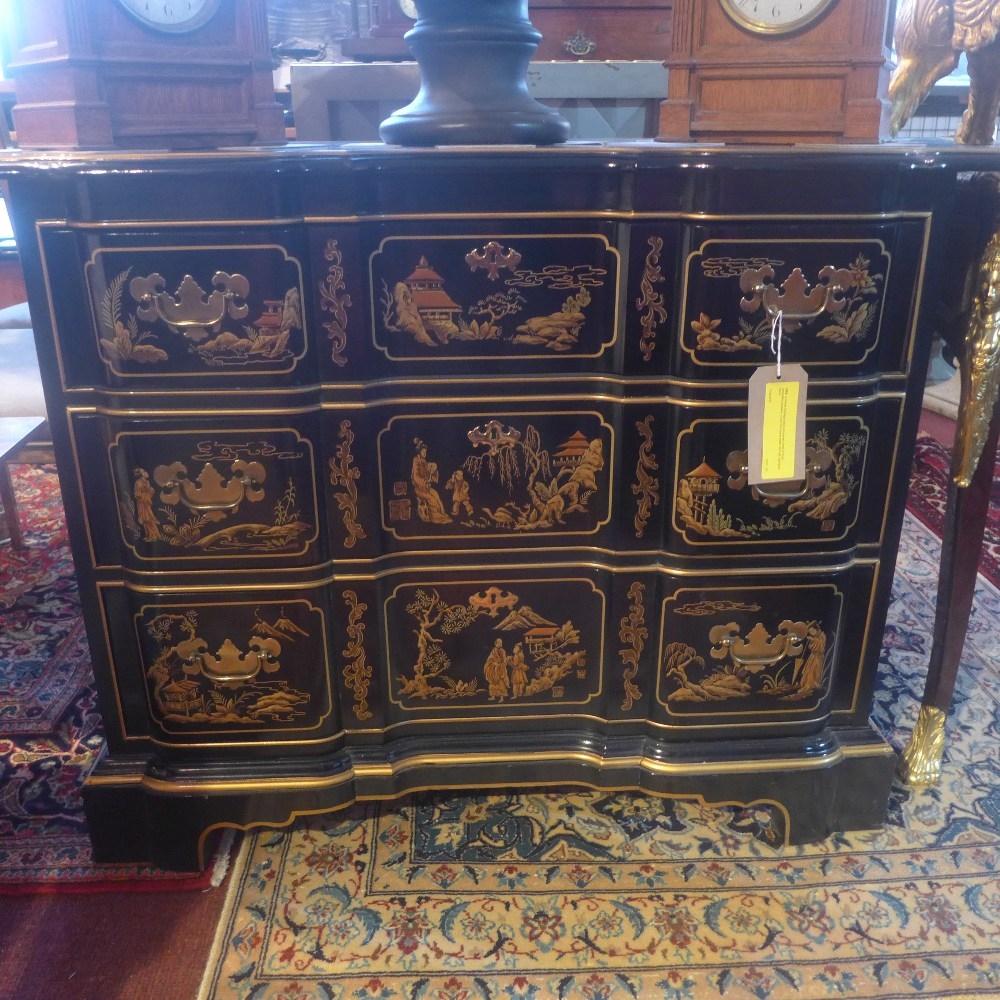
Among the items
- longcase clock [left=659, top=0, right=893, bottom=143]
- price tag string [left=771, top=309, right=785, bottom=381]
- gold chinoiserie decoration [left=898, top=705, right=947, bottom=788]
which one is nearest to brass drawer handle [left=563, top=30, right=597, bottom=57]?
longcase clock [left=659, top=0, right=893, bottom=143]

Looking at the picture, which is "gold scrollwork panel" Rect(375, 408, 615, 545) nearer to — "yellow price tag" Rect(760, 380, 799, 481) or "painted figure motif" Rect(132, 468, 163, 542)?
"yellow price tag" Rect(760, 380, 799, 481)

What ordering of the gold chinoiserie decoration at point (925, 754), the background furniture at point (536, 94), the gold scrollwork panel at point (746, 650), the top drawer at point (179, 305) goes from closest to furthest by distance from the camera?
the top drawer at point (179, 305) → the gold scrollwork panel at point (746, 650) → the gold chinoiserie decoration at point (925, 754) → the background furniture at point (536, 94)

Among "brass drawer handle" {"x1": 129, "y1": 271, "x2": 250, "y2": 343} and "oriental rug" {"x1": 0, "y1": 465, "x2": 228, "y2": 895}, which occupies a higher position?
"brass drawer handle" {"x1": 129, "y1": 271, "x2": 250, "y2": 343}

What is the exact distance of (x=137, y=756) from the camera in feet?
4.63

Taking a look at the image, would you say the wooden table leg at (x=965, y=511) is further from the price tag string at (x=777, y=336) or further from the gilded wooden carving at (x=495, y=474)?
the gilded wooden carving at (x=495, y=474)

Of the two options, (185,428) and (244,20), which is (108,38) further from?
(185,428)

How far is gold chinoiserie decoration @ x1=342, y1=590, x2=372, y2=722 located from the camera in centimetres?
134

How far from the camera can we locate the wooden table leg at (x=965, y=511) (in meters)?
1.33

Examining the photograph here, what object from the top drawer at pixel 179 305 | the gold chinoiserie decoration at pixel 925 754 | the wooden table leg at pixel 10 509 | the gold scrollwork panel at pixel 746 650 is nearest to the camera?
the top drawer at pixel 179 305

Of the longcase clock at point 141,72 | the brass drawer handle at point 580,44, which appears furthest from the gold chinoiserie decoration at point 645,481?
the brass drawer handle at point 580,44

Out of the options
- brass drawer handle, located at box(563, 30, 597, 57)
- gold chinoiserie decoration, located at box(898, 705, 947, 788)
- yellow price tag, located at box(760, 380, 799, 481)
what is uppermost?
brass drawer handle, located at box(563, 30, 597, 57)

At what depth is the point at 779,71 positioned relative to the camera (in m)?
1.32

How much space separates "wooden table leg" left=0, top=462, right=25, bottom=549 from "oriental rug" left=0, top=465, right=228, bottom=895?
1.4 inches

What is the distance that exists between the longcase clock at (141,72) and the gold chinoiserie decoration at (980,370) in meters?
1.11
